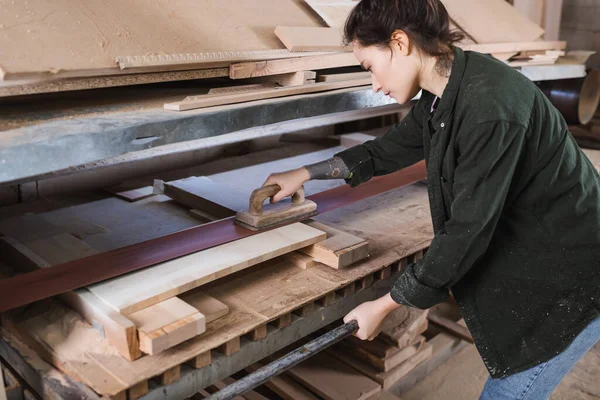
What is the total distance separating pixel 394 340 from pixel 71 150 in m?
2.12

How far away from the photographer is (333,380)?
2965 millimetres

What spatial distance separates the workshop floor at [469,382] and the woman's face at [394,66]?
2.18 m

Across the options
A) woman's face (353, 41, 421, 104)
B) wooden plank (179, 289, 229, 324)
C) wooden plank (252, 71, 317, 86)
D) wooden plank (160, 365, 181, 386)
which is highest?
woman's face (353, 41, 421, 104)

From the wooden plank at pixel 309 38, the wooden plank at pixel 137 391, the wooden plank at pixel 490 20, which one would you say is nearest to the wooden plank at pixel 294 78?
the wooden plank at pixel 309 38

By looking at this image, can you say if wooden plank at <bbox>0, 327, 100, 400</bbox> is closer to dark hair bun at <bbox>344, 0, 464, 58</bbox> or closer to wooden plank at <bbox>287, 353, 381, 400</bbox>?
dark hair bun at <bbox>344, 0, 464, 58</bbox>

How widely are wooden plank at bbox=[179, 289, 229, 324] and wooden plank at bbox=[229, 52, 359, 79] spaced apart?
853mm

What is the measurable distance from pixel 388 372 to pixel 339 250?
4.05 feet

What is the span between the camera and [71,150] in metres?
1.53


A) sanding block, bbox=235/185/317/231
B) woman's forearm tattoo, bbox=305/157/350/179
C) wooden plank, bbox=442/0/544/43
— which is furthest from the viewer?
wooden plank, bbox=442/0/544/43

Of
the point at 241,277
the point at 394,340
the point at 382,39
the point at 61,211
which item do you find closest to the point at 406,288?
the point at 241,277

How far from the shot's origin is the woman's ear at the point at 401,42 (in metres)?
1.70

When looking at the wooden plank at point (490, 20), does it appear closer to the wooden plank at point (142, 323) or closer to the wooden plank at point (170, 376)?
the wooden plank at point (142, 323)

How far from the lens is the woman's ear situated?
1.70 metres

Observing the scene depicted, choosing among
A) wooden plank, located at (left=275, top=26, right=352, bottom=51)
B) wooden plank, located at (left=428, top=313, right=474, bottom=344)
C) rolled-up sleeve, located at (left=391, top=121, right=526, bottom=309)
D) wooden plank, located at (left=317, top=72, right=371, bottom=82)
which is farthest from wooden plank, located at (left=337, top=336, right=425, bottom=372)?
wooden plank, located at (left=275, top=26, right=352, bottom=51)
